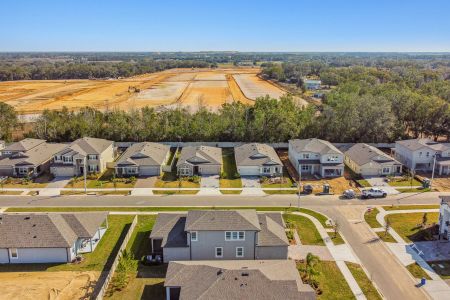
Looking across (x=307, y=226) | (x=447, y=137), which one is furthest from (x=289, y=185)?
(x=447, y=137)

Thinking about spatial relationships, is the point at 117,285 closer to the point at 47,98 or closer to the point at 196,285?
the point at 196,285

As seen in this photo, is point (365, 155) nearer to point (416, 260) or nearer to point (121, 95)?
point (416, 260)

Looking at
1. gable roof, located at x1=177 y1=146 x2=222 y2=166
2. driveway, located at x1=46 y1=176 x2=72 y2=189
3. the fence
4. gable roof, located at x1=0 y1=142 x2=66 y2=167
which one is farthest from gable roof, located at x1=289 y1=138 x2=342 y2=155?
gable roof, located at x1=0 y1=142 x2=66 y2=167

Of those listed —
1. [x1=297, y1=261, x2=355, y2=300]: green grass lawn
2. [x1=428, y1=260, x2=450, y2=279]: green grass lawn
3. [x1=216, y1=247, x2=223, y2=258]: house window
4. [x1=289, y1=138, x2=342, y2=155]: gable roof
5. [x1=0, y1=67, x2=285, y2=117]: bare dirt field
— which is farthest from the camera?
[x1=0, y1=67, x2=285, y2=117]: bare dirt field

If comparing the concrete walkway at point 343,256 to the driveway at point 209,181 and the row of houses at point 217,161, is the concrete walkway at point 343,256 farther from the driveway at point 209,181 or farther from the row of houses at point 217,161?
the row of houses at point 217,161

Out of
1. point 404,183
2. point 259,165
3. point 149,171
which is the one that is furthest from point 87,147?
point 404,183

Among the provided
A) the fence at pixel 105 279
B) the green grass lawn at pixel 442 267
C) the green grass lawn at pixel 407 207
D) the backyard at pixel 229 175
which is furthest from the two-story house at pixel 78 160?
the green grass lawn at pixel 442 267

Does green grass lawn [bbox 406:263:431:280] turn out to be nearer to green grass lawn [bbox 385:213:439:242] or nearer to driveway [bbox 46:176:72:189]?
green grass lawn [bbox 385:213:439:242]
